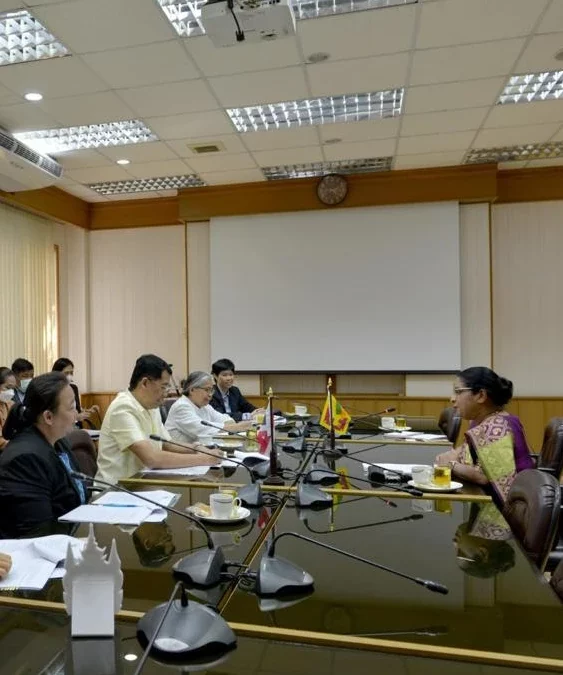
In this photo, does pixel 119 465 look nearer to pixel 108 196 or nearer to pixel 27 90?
pixel 27 90

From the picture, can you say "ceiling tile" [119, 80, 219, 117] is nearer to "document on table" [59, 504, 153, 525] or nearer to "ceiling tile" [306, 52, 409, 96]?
"ceiling tile" [306, 52, 409, 96]

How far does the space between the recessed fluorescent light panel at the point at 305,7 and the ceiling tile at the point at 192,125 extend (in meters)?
1.09

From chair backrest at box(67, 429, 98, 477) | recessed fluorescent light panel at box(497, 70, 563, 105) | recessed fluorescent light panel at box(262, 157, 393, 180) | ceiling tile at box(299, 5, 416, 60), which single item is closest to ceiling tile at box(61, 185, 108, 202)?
recessed fluorescent light panel at box(262, 157, 393, 180)

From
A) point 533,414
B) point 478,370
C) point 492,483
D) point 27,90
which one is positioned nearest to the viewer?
point 492,483

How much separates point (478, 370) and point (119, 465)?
1757 millimetres

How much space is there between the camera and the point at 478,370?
2406mm

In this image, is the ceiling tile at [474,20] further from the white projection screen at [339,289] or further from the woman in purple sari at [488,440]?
the white projection screen at [339,289]

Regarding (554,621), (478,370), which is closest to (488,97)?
(478,370)

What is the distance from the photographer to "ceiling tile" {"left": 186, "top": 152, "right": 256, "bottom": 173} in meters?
4.81

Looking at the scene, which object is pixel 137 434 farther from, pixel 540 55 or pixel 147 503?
pixel 540 55

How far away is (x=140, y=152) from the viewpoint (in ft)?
15.2

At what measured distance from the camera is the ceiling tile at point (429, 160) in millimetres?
4871

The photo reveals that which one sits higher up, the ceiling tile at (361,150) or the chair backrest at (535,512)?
the ceiling tile at (361,150)

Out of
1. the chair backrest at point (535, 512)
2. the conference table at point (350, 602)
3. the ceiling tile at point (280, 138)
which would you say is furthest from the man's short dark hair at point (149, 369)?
the ceiling tile at point (280, 138)
